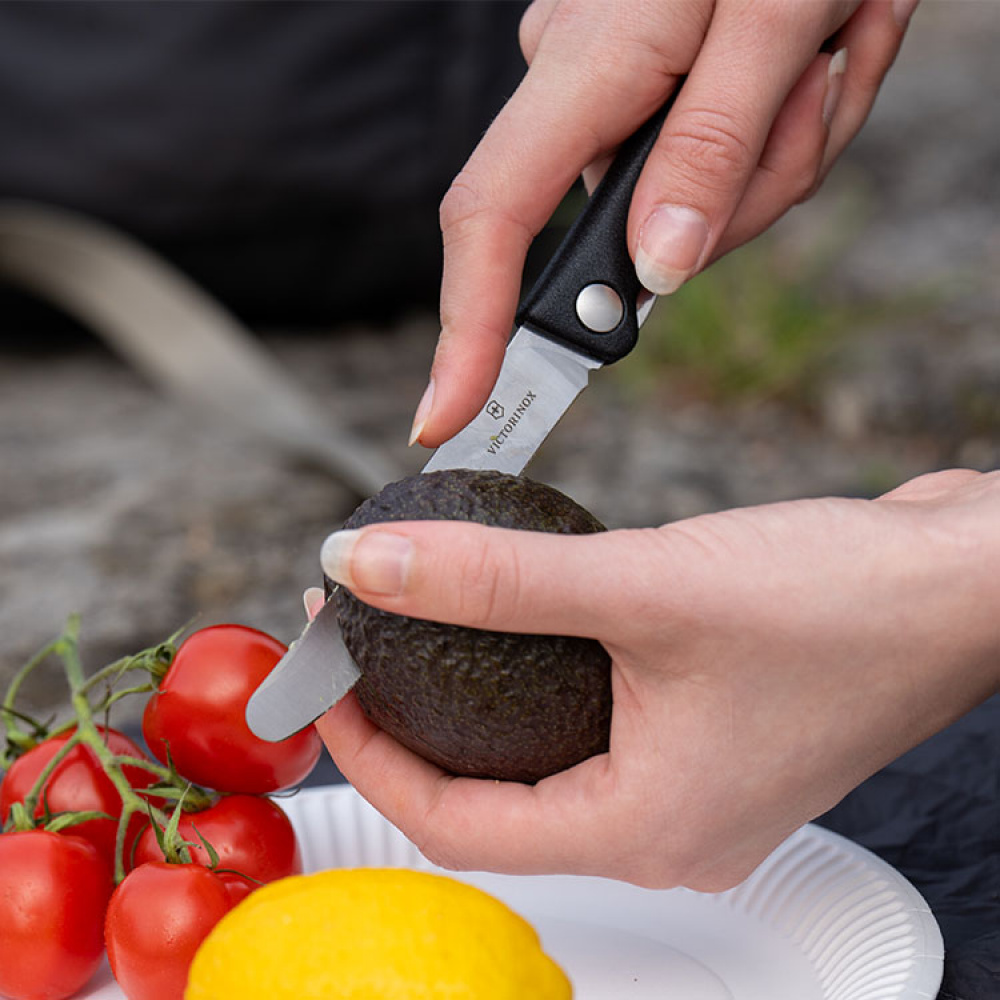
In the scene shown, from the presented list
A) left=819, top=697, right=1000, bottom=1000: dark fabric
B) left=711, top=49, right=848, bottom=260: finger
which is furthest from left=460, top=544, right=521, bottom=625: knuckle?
left=711, top=49, right=848, bottom=260: finger

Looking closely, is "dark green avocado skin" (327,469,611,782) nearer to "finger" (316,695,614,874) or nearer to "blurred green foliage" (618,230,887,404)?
"finger" (316,695,614,874)

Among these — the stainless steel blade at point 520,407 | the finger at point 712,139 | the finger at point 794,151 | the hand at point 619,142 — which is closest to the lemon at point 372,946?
the stainless steel blade at point 520,407

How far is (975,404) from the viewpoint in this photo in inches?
163

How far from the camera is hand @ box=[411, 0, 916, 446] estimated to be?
1695 millimetres

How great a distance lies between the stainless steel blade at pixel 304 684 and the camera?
137cm

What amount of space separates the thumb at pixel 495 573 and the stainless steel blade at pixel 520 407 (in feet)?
1.21

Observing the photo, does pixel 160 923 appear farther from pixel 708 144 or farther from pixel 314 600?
pixel 708 144

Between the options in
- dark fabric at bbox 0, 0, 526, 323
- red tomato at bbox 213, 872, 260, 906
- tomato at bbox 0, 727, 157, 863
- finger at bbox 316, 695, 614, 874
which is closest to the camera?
finger at bbox 316, 695, 614, 874

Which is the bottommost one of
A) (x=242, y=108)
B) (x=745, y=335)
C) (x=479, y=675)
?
(x=745, y=335)

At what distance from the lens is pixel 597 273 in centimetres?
169

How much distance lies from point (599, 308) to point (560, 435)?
2.75 m

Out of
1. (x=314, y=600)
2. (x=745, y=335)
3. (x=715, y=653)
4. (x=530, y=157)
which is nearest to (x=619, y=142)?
(x=530, y=157)

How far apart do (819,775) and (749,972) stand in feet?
0.81

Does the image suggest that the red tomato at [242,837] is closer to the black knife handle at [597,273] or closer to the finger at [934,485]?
the black knife handle at [597,273]
